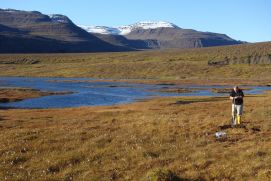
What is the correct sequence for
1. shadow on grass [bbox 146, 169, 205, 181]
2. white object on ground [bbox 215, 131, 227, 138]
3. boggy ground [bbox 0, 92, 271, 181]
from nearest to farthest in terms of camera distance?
shadow on grass [bbox 146, 169, 205, 181]
boggy ground [bbox 0, 92, 271, 181]
white object on ground [bbox 215, 131, 227, 138]

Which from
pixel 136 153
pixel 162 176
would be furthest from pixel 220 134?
pixel 162 176

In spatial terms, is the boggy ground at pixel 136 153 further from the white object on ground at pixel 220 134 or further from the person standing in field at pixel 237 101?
the person standing in field at pixel 237 101

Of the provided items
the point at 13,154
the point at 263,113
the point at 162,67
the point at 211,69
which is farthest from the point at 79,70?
the point at 13,154

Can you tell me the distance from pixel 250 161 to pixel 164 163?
388 cm

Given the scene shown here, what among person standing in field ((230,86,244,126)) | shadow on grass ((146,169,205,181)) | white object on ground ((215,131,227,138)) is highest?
person standing in field ((230,86,244,126))

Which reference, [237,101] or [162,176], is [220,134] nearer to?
[237,101]

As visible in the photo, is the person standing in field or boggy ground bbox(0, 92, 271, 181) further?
the person standing in field

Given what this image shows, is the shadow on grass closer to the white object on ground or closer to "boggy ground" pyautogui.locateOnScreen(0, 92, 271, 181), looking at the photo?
"boggy ground" pyautogui.locateOnScreen(0, 92, 271, 181)

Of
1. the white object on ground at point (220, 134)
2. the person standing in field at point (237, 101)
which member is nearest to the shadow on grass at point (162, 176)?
the white object on ground at point (220, 134)

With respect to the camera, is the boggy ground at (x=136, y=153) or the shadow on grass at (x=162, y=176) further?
the boggy ground at (x=136, y=153)

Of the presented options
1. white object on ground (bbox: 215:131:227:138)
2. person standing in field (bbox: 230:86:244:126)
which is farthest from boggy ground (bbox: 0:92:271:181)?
person standing in field (bbox: 230:86:244:126)

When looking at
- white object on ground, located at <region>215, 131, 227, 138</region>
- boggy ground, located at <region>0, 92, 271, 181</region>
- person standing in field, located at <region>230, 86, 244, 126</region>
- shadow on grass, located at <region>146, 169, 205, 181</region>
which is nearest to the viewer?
shadow on grass, located at <region>146, 169, 205, 181</region>

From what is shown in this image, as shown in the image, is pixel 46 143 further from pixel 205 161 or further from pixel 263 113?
pixel 263 113

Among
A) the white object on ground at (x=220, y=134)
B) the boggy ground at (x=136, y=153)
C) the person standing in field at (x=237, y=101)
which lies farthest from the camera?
the person standing in field at (x=237, y=101)
